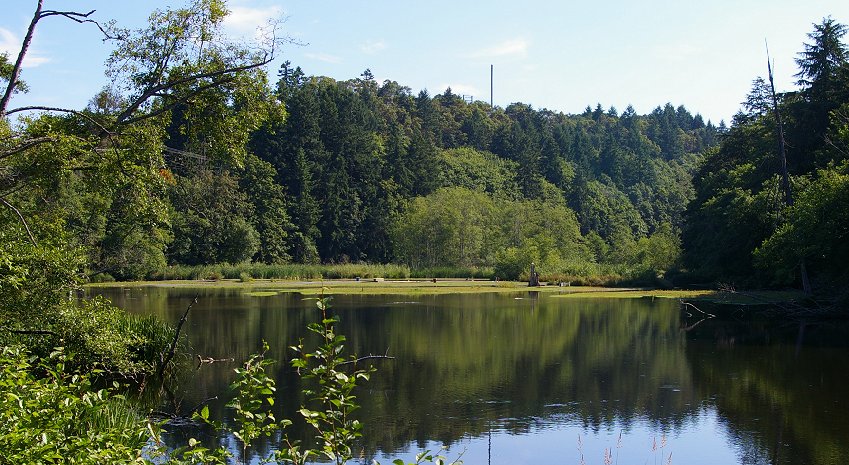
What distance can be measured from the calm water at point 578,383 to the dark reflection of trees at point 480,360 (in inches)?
2.8

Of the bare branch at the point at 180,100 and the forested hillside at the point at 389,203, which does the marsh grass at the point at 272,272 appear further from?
the bare branch at the point at 180,100

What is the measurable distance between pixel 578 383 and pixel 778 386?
4627mm

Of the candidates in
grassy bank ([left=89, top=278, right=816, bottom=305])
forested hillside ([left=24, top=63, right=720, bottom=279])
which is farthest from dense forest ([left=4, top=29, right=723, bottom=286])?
grassy bank ([left=89, top=278, right=816, bottom=305])

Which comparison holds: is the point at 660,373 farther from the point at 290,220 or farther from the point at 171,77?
the point at 290,220

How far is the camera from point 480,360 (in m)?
24.0

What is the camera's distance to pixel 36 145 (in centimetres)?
1334

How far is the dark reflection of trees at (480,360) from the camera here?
54.9 feet

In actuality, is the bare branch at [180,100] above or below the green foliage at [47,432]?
above

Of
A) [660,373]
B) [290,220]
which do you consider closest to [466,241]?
[290,220]

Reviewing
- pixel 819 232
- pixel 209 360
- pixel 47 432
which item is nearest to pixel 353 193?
pixel 819 232

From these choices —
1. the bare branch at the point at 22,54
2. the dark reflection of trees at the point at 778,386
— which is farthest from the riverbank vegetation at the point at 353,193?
the dark reflection of trees at the point at 778,386

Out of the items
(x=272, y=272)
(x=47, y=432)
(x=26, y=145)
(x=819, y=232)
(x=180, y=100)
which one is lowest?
(x=272, y=272)

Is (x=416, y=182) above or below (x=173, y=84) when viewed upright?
above

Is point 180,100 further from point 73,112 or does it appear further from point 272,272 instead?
point 272,272
